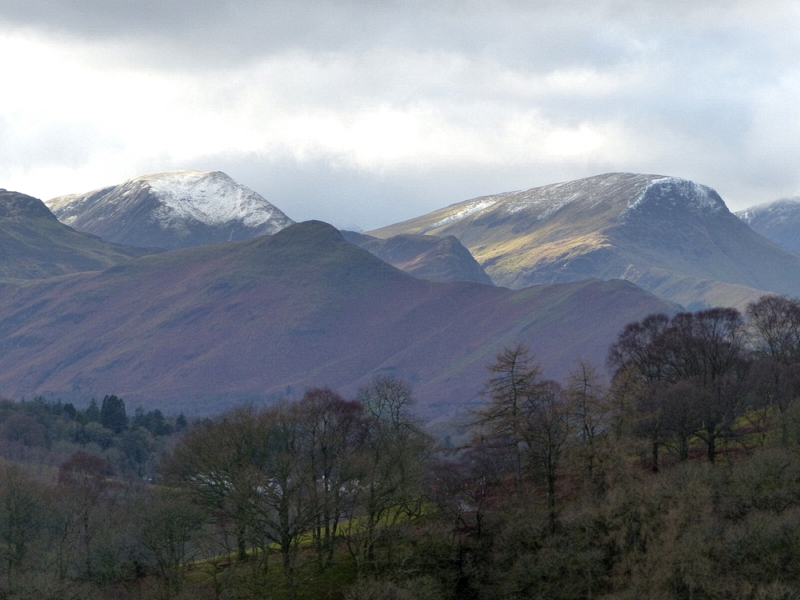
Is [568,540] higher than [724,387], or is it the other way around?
[724,387]

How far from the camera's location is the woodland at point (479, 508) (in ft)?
223

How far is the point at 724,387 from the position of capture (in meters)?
Result: 86.4

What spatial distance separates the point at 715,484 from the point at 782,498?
186 inches

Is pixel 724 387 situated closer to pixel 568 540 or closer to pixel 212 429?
pixel 568 540

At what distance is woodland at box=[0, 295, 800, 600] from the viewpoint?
67.9 meters

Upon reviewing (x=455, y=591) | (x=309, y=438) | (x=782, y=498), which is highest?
(x=309, y=438)

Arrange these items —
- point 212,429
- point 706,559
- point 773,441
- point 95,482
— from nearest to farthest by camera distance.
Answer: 1. point 706,559
2. point 773,441
3. point 212,429
4. point 95,482

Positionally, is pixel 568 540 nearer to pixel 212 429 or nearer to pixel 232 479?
pixel 232 479

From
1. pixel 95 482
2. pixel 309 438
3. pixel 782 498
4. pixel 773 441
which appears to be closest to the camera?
pixel 782 498

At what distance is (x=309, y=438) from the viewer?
84062mm

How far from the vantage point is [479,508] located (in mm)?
76500

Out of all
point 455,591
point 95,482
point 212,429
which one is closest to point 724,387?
point 455,591

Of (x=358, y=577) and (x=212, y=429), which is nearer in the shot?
(x=358, y=577)

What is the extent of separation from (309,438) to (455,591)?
17627 mm
